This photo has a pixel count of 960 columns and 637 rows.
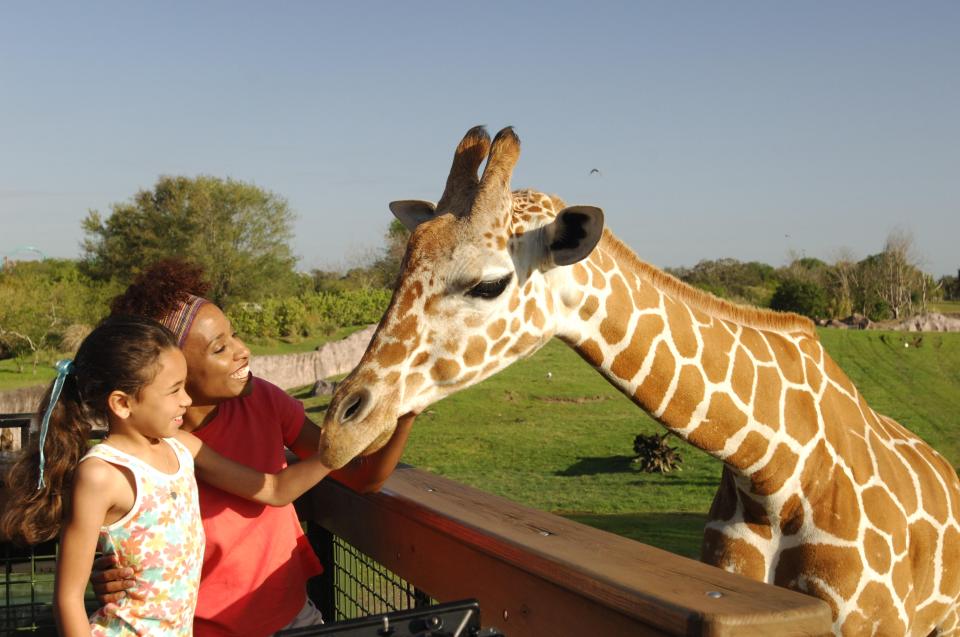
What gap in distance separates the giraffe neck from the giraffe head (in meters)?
0.10

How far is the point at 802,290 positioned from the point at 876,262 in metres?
8.98

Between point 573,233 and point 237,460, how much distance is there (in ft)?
3.61

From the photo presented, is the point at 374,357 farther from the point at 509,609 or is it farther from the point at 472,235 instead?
the point at 509,609

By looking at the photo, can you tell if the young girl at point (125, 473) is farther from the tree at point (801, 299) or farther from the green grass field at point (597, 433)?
the tree at point (801, 299)

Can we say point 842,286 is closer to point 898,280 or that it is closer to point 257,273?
point 898,280

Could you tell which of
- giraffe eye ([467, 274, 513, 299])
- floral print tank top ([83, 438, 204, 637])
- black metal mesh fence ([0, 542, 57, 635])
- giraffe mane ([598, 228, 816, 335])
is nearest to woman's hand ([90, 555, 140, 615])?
floral print tank top ([83, 438, 204, 637])

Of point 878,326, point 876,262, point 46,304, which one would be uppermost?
point 876,262

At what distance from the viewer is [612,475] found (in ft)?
47.7

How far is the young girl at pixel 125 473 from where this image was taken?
5.83ft

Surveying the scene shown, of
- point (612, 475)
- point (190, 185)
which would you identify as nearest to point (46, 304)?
point (190, 185)

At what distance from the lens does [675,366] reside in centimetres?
262

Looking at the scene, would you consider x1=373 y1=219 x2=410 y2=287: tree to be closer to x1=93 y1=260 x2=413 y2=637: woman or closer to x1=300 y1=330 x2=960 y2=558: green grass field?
x1=300 y1=330 x2=960 y2=558: green grass field

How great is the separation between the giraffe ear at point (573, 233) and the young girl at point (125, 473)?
1.07 m

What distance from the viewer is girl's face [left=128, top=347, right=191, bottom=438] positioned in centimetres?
184
